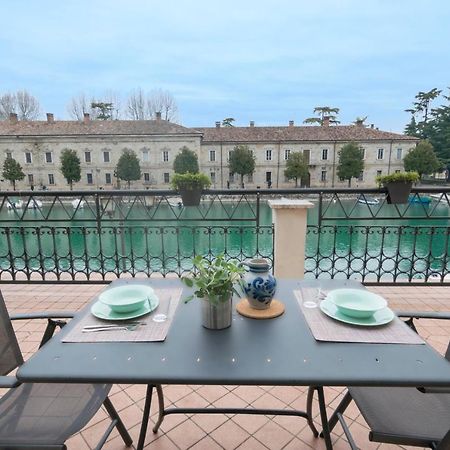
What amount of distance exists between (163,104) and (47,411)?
1360 inches

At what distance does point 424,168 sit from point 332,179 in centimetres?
798

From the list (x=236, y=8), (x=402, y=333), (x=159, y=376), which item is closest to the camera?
(x=159, y=376)

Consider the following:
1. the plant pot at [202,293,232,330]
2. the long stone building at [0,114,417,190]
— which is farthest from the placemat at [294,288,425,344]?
the long stone building at [0,114,417,190]

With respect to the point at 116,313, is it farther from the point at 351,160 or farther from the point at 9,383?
the point at 351,160

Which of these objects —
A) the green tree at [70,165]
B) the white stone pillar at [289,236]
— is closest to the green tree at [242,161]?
the green tree at [70,165]

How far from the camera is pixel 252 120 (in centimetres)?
3434

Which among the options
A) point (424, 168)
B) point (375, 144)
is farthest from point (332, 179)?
point (424, 168)

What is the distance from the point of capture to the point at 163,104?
106 ft

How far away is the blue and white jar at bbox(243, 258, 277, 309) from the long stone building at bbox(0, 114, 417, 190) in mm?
28457

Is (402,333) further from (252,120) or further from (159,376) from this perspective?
(252,120)

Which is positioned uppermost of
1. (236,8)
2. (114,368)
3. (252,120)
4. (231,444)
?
(252,120)

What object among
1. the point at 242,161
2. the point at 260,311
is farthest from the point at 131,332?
the point at 242,161

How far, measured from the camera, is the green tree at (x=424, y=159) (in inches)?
1053

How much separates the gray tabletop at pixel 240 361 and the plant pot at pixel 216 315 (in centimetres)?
2
